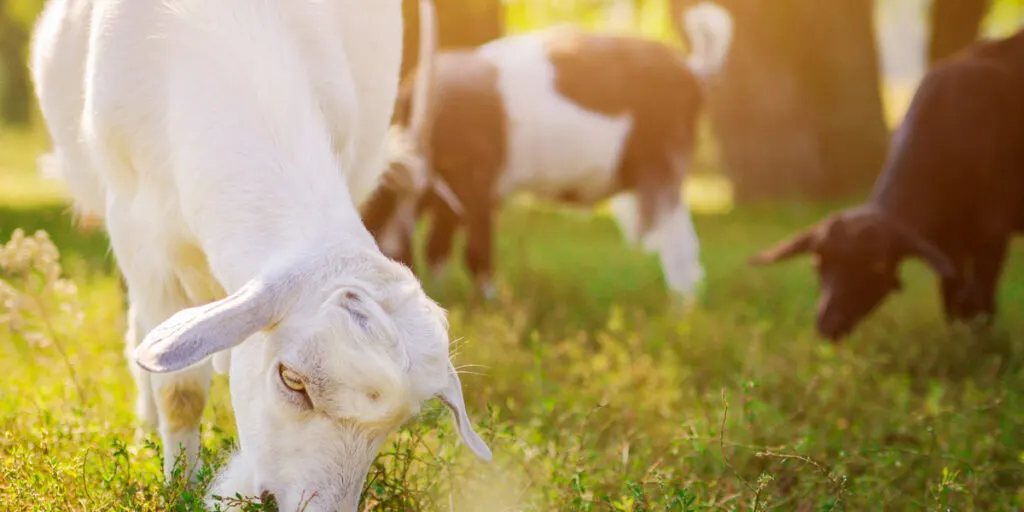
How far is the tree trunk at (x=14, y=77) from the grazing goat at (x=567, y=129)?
2391 centimetres

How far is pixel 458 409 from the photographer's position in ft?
8.02

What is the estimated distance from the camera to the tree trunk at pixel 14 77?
30.2 metres

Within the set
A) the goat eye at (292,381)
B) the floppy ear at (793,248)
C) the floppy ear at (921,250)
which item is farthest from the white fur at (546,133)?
the goat eye at (292,381)

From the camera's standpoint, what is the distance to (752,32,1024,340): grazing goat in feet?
19.5

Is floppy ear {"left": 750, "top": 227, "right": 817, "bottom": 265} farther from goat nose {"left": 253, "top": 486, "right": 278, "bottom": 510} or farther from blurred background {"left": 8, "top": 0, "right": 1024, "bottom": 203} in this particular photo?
blurred background {"left": 8, "top": 0, "right": 1024, "bottom": 203}

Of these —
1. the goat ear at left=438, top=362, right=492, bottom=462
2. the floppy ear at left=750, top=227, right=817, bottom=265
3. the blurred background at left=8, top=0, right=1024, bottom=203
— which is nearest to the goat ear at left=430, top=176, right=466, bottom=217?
the floppy ear at left=750, top=227, right=817, bottom=265

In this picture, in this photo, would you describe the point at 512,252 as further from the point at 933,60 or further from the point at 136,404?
the point at 933,60

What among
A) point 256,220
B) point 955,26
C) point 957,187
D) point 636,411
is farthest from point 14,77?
point 256,220

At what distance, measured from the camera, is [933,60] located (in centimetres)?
1448

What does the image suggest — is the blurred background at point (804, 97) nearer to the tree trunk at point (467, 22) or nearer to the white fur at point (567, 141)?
the tree trunk at point (467, 22)

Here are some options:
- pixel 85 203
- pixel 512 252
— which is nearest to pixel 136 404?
pixel 85 203

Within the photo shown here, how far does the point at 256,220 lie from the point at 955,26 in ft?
45.7

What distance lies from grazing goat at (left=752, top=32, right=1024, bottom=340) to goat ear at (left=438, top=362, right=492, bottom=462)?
3706 millimetres

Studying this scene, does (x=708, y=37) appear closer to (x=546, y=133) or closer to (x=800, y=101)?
(x=546, y=133)
